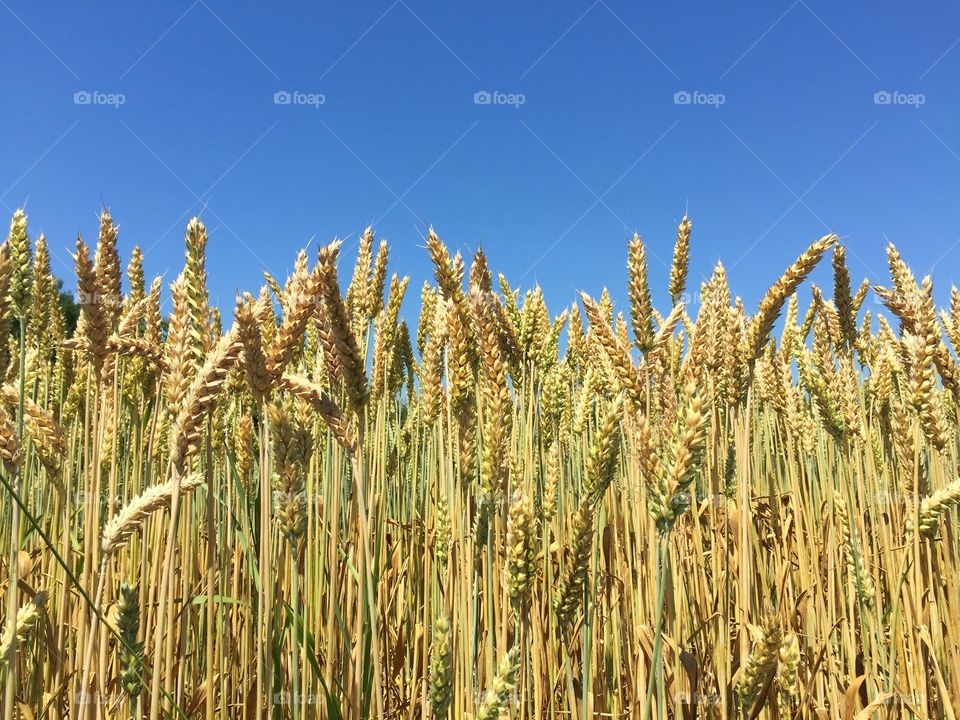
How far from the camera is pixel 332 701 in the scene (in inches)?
59.6

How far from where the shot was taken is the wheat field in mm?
1237

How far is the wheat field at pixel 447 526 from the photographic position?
1.24 metres

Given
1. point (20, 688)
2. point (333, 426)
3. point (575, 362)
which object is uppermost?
point (575, 362)

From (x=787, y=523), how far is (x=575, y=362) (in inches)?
71.0

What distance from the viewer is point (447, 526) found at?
1.96 meters

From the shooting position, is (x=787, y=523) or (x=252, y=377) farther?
(x=787, y=523)

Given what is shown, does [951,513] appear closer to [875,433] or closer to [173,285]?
[875,433]

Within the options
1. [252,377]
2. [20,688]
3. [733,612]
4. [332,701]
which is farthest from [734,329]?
[20,688]
